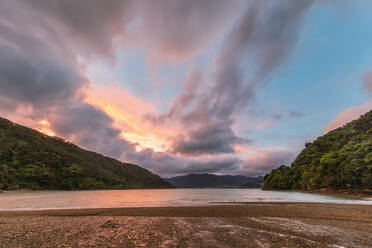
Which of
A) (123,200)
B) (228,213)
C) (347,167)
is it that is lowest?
(123,200)

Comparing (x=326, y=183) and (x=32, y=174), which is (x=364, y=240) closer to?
(x=326, y=183)

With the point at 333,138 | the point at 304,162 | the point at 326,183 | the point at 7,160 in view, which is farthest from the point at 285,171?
the point at 7,160

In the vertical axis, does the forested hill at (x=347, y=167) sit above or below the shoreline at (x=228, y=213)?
above

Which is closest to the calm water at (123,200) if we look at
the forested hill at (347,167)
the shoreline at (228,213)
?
the shoreline at (228,213)

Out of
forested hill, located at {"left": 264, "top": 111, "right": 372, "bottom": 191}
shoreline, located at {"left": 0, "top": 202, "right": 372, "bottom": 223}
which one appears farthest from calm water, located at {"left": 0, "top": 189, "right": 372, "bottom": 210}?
forested hill, located at {"left": 264, "top": 111, "right": 372, "bottom": 191}

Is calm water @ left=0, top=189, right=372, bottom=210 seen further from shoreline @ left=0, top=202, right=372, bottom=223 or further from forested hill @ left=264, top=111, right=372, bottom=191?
forested hill @ left=264, top=111, right=372, bottom=191

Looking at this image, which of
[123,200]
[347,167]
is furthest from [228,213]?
[347,167]

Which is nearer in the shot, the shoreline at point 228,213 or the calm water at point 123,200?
the shoreline at point 228,213

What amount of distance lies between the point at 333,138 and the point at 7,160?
1058 ft

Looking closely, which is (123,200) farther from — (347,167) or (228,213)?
(347,167)

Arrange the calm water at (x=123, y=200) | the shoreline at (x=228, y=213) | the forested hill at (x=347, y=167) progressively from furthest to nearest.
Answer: the forested hill at (x=347, y=167)
the calm water at (x=123, y=200)
the shoreline at (x=228, y=213)

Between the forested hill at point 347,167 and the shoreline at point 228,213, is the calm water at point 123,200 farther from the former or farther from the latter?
the forested hill at point 347,167

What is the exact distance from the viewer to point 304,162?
172 meters

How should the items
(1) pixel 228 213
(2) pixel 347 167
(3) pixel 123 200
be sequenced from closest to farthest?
(1) pixel 228 213 → (3) pixel 123 200 → (2) pixel 347 167
